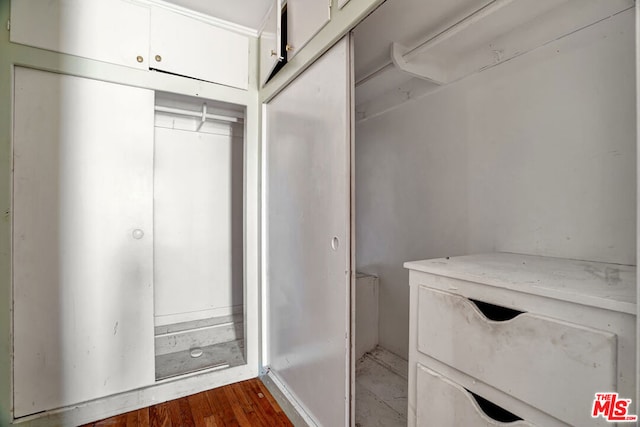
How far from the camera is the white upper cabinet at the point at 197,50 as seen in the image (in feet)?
5.48

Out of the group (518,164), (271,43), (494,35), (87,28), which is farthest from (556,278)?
(87,28)

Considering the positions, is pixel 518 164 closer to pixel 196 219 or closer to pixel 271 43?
pixel 271 43

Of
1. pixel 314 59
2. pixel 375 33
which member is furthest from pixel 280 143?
pixel 375 33

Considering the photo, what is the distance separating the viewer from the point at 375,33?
1546 mm

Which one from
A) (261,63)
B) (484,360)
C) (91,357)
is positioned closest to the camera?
(484,360)

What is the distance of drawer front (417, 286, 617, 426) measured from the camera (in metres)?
0.59

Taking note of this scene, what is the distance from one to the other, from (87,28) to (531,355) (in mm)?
2368

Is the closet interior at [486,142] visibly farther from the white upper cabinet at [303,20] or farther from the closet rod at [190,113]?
the closet rod at [190,113]

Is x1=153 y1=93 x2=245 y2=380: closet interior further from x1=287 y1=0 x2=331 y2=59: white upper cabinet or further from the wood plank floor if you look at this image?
x1=287 y1=0 x2=331 y2=59: white upper cabinet

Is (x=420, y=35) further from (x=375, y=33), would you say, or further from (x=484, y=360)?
(x=484, y=360)

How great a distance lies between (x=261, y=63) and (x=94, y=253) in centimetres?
155

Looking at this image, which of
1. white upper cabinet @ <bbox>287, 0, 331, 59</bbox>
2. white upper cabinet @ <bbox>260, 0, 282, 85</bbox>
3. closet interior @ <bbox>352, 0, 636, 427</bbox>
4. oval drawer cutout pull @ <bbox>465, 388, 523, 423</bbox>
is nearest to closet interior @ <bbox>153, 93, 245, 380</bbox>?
white upper cabinet @ <bbox>260, 0, 282, 85</bbox>

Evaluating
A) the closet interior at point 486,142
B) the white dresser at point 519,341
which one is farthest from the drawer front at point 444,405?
the closet interior at point 486,142

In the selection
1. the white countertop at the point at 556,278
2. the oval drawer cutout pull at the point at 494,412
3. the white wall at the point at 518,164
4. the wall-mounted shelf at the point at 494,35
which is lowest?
the oval drawer cutout pull at the point at 494,412
